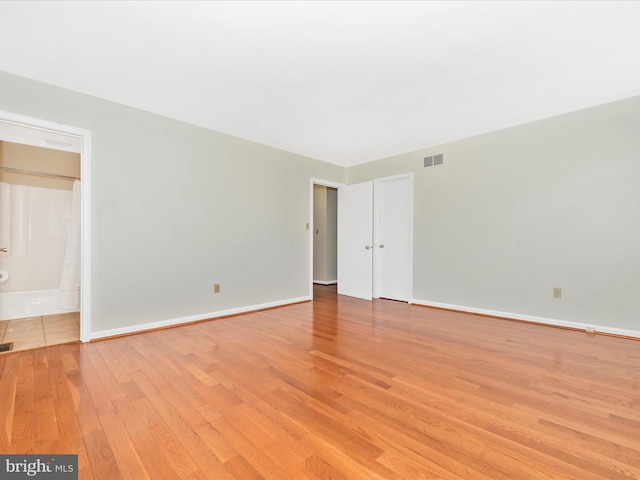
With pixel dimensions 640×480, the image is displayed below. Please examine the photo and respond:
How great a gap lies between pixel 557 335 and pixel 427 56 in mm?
3133

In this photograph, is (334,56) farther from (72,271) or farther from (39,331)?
(72,271)

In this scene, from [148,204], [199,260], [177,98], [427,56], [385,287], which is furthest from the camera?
[385,287]

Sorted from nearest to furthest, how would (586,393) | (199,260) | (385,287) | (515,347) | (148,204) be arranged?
1. (586,393)
2. (515,347)
3. (148,204)
4. (199,260)
5. (385,287)

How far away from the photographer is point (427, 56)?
2.33 meters

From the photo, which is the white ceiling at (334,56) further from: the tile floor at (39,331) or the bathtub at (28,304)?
the bathtub at (28,304)

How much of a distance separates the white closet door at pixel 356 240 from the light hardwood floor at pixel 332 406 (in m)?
2.18

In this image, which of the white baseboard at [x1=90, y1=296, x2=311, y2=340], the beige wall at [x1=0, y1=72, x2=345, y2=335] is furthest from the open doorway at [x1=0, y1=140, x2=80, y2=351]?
the beige wall at [x1=0, y1=72, x2=345, y2=335]

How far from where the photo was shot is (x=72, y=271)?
13.6 ft

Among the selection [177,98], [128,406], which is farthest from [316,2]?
[128,406]

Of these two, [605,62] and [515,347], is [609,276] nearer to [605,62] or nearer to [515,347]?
[515,347]

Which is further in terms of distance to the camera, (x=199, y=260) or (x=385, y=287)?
(x=385, y=287)

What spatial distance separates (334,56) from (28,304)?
16.1 feet

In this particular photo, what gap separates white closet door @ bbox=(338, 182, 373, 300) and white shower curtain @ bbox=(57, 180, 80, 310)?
416 cm

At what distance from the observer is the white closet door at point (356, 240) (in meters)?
5.16
